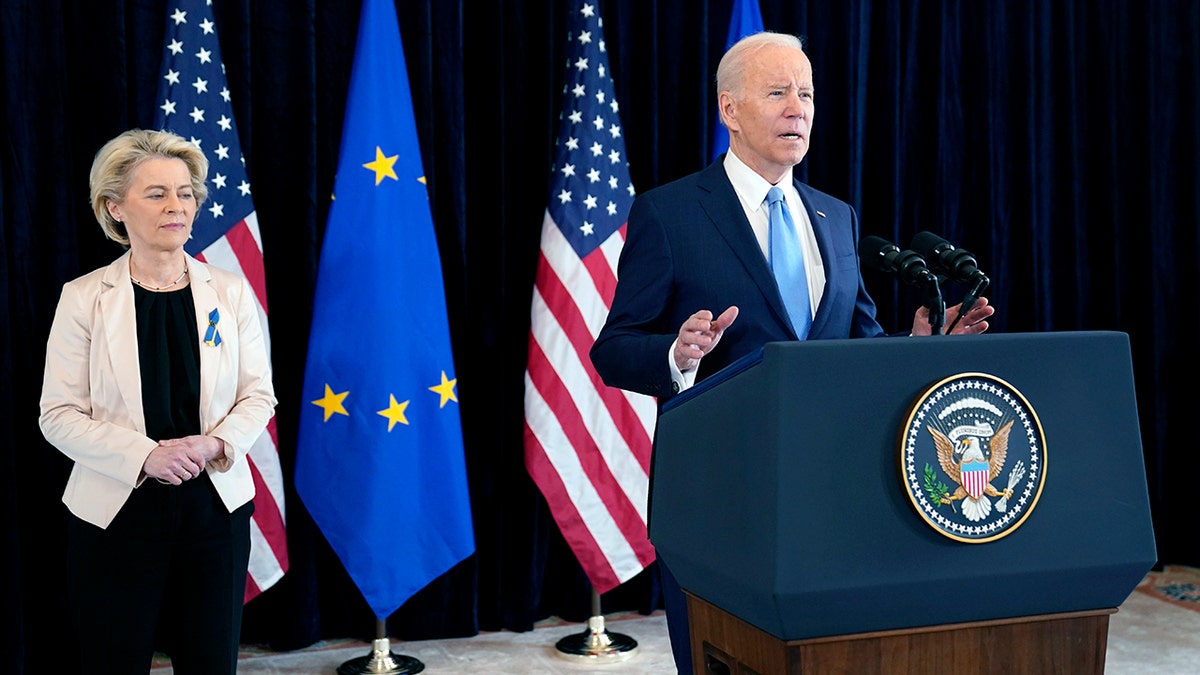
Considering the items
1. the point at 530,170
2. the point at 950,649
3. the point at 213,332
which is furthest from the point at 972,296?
the point at 530,170

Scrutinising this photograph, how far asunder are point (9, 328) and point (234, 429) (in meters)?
1.39

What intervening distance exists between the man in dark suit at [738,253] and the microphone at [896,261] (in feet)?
0.78

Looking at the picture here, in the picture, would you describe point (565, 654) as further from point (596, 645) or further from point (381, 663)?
point (381, 663)

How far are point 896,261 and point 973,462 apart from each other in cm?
43

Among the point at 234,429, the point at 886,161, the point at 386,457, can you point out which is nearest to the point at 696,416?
the point at 234,429

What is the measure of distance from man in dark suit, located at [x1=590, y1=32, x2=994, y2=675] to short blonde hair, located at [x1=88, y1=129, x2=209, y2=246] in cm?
129

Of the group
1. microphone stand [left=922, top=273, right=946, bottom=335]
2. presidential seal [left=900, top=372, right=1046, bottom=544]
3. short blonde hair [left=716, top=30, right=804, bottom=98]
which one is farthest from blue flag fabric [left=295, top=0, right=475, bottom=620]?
presidential seal [left=900, top=372, right=1046, bottom=544]

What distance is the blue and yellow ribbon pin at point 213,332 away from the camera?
2676 millimetres

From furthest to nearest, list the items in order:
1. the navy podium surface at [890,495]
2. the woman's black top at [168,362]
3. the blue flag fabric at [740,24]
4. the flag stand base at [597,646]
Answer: the blue flag fabric at [740,24] → the flag stand base at [597,646] → the woman's black top at [168,362] → the navy podium surface at [890,495]

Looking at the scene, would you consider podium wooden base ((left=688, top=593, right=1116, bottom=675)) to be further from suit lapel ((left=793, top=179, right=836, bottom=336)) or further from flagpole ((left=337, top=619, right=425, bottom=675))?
flagpole ((left=337, top=619, right=425, bottom=675))

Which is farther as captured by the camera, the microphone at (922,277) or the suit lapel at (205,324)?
the suit lapel at (205,324)

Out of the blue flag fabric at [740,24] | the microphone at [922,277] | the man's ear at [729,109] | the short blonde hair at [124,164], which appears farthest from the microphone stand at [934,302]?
the blue flag fabric at [740,24]

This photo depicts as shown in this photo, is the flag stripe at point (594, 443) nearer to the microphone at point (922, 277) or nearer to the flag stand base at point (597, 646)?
the flag stand base at point (597, 646)

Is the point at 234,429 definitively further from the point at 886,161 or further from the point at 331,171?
the point at 886,161
